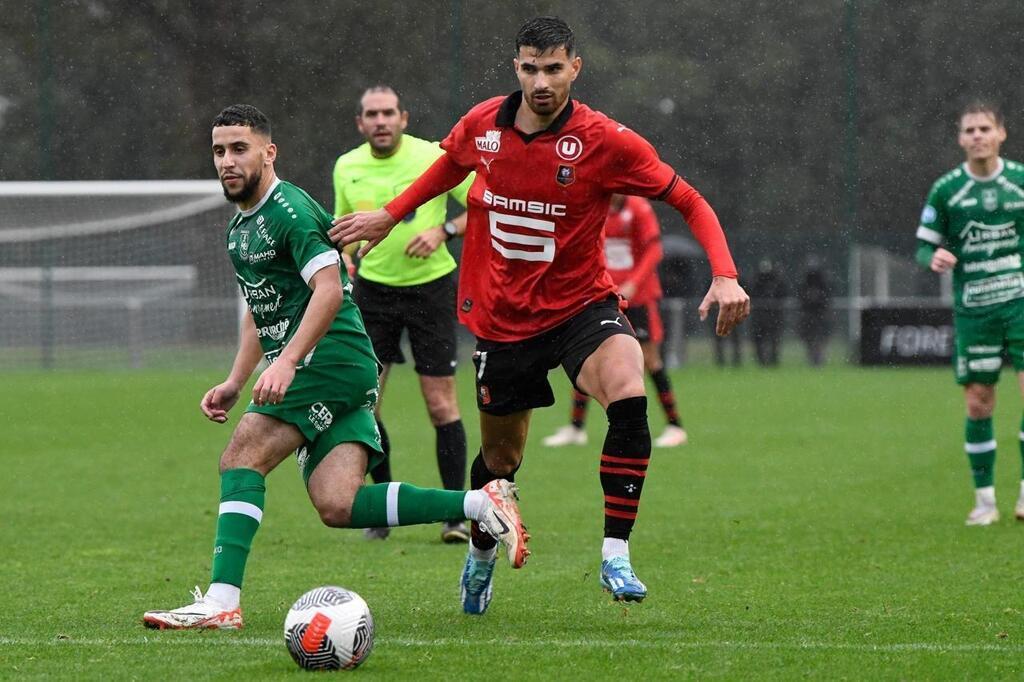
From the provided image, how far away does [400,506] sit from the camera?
5.77m

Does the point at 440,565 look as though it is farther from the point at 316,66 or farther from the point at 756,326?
the point at 756,326

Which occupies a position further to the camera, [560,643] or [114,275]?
[114,275]

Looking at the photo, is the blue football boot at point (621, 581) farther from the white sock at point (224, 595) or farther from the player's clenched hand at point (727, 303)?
the white sock at point (224, 595)

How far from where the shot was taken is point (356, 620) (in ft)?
16.5

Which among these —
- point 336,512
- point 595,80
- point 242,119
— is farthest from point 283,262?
point 595,80

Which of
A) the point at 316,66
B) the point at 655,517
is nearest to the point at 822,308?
the point at 316,66

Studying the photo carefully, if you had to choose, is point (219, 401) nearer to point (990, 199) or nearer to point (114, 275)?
point (990, 199)

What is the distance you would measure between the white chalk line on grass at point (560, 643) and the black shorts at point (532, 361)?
1048mm

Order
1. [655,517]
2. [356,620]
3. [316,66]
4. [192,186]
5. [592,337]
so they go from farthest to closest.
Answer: [316,66], [192,186], [655,517], [592,337], [356,620]

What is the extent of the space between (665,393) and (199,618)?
314 inches

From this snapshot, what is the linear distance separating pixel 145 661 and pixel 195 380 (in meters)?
16.4

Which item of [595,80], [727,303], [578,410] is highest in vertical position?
[595,80]

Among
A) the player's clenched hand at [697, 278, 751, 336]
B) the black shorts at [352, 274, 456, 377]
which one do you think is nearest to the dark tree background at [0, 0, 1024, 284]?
the black shorts at [352, 274, 456, 377]

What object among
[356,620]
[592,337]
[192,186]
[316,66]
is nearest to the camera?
[356,620]
